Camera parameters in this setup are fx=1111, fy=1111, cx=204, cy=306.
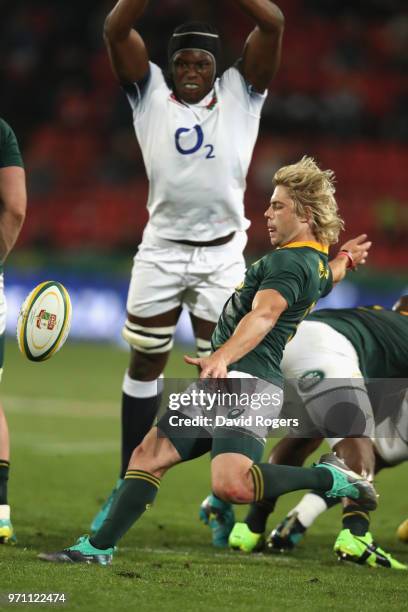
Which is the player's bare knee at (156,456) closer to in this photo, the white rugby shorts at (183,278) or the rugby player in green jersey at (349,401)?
the rugby player in green jersey at (349,401)

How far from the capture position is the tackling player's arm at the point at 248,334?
4.22 meters

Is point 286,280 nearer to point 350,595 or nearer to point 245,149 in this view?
point 350,595

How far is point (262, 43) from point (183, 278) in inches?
50.9

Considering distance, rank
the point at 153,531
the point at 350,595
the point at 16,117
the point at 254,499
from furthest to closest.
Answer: the point at 16,117, the point at 153,531, the point at 254,499, the point at 350,595

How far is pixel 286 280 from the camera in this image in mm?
4520

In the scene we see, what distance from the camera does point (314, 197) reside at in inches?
189

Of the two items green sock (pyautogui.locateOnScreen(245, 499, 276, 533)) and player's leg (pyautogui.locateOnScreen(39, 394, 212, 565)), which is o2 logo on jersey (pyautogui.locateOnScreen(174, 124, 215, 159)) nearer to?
player's leg (pyautogui.locateOnScreen(39, 394, 212, 565))

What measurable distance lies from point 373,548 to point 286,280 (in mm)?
1398

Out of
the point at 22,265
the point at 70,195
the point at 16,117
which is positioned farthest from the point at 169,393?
the point at 16,117

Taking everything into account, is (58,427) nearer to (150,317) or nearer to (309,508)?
(150,317)

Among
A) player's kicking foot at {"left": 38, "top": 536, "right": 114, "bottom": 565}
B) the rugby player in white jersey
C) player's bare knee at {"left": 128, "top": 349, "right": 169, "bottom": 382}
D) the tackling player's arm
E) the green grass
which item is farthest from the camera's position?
player's bare knee at {"left": 128, "top": 349, "right": 169, "bottom": 382}

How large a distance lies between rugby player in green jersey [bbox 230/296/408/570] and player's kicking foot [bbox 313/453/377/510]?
292 mm

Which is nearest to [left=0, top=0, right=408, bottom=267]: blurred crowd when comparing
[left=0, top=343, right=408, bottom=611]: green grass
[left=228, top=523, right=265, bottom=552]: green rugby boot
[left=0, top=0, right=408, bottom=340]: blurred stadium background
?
[left=0, top=0, right=408, bottom=340]: blurred stadium background

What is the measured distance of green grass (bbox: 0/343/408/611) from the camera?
13.5ft
